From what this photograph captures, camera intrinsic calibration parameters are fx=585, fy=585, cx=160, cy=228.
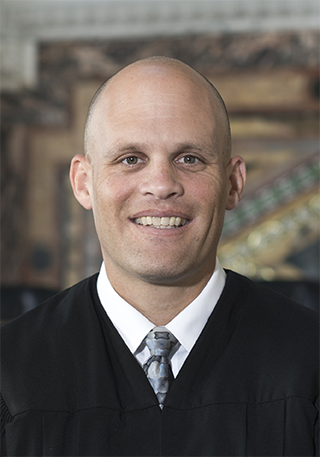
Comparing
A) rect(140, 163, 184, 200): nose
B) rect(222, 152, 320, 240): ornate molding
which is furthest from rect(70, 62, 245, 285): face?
rect(222, 152, 320, 240): ornate molding

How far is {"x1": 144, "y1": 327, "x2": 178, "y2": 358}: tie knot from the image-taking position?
138 centimetres

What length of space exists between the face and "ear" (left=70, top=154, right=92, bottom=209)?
0.32ft

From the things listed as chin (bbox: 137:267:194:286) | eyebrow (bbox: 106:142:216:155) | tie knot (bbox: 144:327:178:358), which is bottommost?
tie knot (bbox: 144:327:178:358)

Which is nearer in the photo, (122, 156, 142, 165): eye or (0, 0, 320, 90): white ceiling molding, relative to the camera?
(122, 156, 142, 165): eye

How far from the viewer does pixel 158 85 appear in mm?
1400

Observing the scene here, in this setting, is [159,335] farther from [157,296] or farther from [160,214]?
[160,214]

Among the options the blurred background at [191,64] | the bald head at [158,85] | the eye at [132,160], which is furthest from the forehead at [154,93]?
the blurred background at [191,64]

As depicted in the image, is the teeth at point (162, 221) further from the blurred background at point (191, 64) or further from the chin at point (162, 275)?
the blurred background at point (191, 64)

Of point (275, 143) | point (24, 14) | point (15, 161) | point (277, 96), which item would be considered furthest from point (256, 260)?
point (24, 14)

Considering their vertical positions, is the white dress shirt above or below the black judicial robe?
above

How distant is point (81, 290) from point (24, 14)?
3896 millimetres

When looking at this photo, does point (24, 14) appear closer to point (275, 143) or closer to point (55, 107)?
point (55, 107)

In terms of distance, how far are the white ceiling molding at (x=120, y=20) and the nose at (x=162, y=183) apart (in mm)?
3664

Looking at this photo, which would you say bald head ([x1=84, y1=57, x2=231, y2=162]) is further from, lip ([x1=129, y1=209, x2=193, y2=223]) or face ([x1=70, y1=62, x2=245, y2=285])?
lip ([x1=129, y1=209, x2=193, y2=223])
